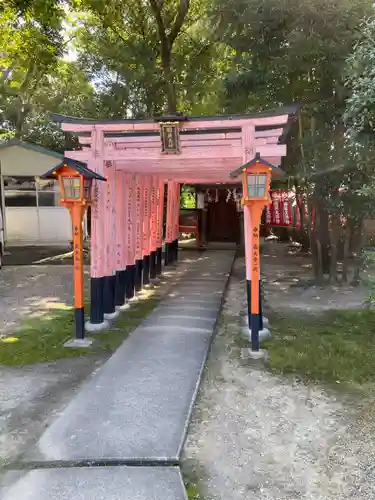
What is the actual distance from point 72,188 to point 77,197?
0.14 m

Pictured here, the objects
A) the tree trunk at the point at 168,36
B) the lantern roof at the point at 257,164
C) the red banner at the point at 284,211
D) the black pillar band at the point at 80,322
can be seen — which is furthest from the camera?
the red banner at the point at 284,211

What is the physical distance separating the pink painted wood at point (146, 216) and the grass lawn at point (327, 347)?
3614 millimetres

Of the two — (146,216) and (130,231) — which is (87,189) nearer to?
(130,231)

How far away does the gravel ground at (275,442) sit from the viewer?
10.4ft

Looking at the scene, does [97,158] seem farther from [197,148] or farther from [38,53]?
[38,53]

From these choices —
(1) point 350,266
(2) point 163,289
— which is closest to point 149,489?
(2) point 163,289

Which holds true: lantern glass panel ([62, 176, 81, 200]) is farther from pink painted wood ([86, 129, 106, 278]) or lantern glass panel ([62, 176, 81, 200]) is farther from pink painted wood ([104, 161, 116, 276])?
pink painted wood ([104, 161, 116, 276])

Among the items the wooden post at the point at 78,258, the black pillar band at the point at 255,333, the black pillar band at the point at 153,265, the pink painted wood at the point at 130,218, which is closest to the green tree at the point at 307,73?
the pink painted wood at the point at 130,218

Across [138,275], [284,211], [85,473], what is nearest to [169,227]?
[138,275]

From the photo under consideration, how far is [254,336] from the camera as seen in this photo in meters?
5.91

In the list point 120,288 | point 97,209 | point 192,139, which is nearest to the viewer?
point 192,139

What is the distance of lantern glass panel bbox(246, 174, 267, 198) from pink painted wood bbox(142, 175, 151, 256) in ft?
13.1

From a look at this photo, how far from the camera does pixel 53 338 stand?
6.61m

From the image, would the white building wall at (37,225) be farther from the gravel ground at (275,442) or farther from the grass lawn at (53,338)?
the gravel ground at (275,442)
